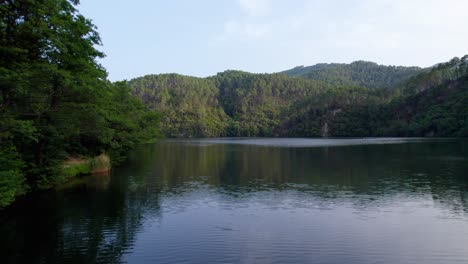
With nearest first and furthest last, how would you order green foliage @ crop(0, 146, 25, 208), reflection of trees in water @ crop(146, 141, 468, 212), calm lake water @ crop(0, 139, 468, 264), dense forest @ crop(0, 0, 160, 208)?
calm lake water @ crop(0, 139, 468, 264) → green foliage @ crop(0, 146, 25, 208) → dense forest @ crop(0, 0, 160, 208) → reflection of trees in water @ crop(146, 141, 468, 212)

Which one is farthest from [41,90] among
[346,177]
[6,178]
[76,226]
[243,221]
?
[346,177]

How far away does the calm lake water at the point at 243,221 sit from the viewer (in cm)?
1967

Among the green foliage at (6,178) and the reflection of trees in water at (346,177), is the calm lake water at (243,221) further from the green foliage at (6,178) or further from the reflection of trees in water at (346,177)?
the green foliage at (6,178)

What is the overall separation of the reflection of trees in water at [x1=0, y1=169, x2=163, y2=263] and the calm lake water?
6cm

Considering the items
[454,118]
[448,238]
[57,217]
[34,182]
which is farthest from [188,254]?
[454,118]

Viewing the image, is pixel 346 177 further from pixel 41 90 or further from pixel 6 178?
pixel 6 178

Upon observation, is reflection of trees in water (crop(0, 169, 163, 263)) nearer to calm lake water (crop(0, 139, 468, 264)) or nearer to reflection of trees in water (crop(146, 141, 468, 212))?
calm lake water (crop(0, 139, 468, 264))

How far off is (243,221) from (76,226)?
10.3m

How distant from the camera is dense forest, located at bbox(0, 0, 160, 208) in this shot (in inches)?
906

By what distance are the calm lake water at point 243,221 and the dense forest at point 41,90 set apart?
3.30 m

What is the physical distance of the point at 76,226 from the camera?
24.7 meters

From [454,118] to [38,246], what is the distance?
165983 millimetres

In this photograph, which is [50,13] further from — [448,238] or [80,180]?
[448,238]

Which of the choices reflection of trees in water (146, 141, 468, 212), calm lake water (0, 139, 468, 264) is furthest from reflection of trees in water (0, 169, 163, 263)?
reflection of trees in water (146, 141, 468, 212)
